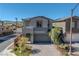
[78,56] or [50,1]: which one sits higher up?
[50,1]

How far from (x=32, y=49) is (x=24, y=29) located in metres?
0.32

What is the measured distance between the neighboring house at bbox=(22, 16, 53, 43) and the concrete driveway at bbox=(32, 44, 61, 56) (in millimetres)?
76

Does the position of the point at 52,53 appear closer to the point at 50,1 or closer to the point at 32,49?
the point at 32,49

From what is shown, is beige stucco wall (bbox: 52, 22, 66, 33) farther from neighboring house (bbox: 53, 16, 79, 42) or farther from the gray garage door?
the gray garage door

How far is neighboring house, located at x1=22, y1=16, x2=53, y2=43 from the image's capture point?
97.0 inches

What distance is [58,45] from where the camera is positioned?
2502 mm

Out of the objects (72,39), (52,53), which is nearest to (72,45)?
(72,39)

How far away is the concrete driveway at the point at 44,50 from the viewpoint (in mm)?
2453

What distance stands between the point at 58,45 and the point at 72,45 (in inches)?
8.2

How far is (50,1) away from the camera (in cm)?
225

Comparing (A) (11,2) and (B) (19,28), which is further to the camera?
(B) (19,28)

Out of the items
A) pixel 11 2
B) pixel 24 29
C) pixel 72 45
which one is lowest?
pixel 72 45

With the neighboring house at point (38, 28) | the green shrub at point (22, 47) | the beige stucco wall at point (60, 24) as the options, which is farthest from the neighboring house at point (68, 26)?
the green shrub at point (22, 47)

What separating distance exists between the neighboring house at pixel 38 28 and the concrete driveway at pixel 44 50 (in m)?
0.08
